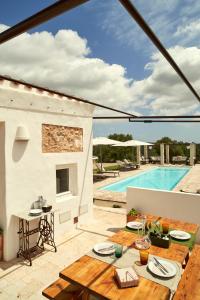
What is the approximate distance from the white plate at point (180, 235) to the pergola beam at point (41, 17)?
4955mm

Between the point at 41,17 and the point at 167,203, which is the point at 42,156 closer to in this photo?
the point at 167,203

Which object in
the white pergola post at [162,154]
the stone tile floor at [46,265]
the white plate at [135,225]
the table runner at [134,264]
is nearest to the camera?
the table runner at [134,264]

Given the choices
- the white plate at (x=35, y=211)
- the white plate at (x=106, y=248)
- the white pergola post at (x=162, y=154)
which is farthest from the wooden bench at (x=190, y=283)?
the white pergola post at (x=162, y=154)

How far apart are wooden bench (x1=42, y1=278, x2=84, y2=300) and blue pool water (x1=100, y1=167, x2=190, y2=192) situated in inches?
459

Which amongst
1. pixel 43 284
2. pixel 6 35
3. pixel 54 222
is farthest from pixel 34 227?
pixel 6 35

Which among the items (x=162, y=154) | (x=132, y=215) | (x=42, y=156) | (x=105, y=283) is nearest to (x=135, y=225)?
(x=132, y=215)

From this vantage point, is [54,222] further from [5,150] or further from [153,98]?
[153,98]

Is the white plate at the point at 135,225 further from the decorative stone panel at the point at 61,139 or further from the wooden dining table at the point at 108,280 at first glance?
the decorative stone panel at the point at 61,139

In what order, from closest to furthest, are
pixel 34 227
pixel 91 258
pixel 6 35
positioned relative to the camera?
pixel 6 35 < pixel 91 258 < pixel 34 227

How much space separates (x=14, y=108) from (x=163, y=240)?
4.95m

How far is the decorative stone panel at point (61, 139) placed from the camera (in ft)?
24.0

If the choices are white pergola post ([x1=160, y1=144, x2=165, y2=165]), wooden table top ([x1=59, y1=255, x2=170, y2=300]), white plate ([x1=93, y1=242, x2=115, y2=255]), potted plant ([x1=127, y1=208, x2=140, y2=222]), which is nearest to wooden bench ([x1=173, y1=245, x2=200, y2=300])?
wooden table top ([x1=59, y1=255, x2=170, y2=300])

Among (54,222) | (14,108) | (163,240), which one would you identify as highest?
(14,108)

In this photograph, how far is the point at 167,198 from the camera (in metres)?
7.84
